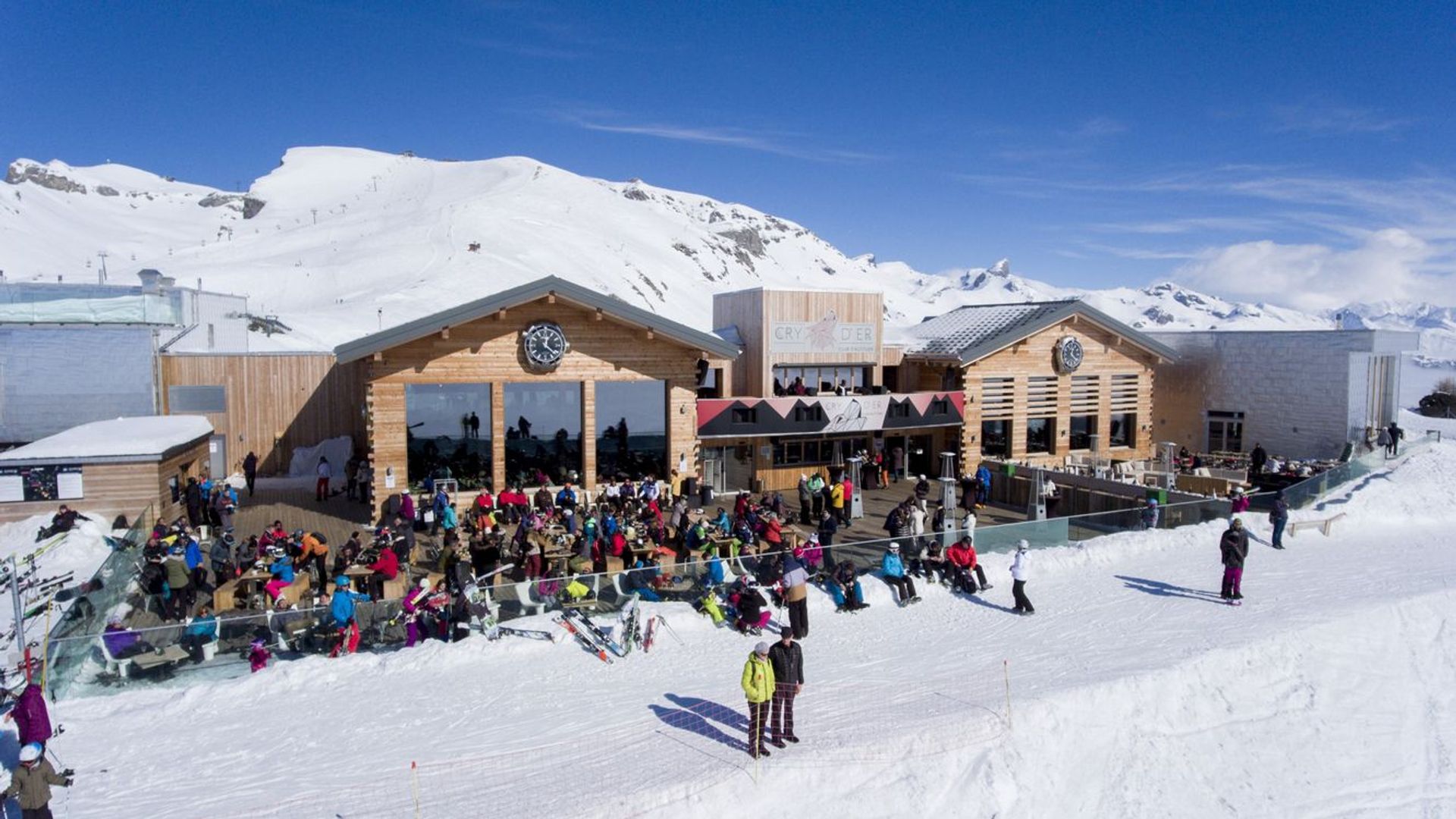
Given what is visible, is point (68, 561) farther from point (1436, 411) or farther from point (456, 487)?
point (1436, 411)

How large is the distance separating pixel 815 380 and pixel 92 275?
201ft

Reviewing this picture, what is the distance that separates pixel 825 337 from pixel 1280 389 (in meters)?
16.5

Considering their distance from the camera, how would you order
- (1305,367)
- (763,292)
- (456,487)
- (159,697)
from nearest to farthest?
(159,697), (456,487), (763,292), (1305,367)

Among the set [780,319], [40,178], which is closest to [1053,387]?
[780,319]

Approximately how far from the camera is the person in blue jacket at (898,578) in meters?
Answer: 15.7

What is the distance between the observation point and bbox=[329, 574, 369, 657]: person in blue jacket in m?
12.3

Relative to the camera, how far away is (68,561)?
15898mm

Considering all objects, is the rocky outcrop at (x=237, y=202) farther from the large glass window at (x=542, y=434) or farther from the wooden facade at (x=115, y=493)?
the wooden facade at (x=115, y=493)

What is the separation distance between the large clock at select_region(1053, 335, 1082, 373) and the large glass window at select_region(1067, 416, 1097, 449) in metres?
1.88

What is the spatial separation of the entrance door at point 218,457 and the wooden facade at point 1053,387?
20.3 metres

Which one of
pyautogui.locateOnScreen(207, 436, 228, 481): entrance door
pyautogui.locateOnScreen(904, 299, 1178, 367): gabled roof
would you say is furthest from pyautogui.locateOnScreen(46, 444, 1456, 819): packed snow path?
pyautogui.locateOnScreen(207, 436, 228, 481): entrance door

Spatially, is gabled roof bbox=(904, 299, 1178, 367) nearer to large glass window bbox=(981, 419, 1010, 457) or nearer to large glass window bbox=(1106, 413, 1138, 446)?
large glass window bbox=(1106, 413, 1138, 446)

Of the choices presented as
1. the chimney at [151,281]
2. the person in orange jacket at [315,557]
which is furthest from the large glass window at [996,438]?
the chimney at [151,281]

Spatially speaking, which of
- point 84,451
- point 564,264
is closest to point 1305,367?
point 84,451
